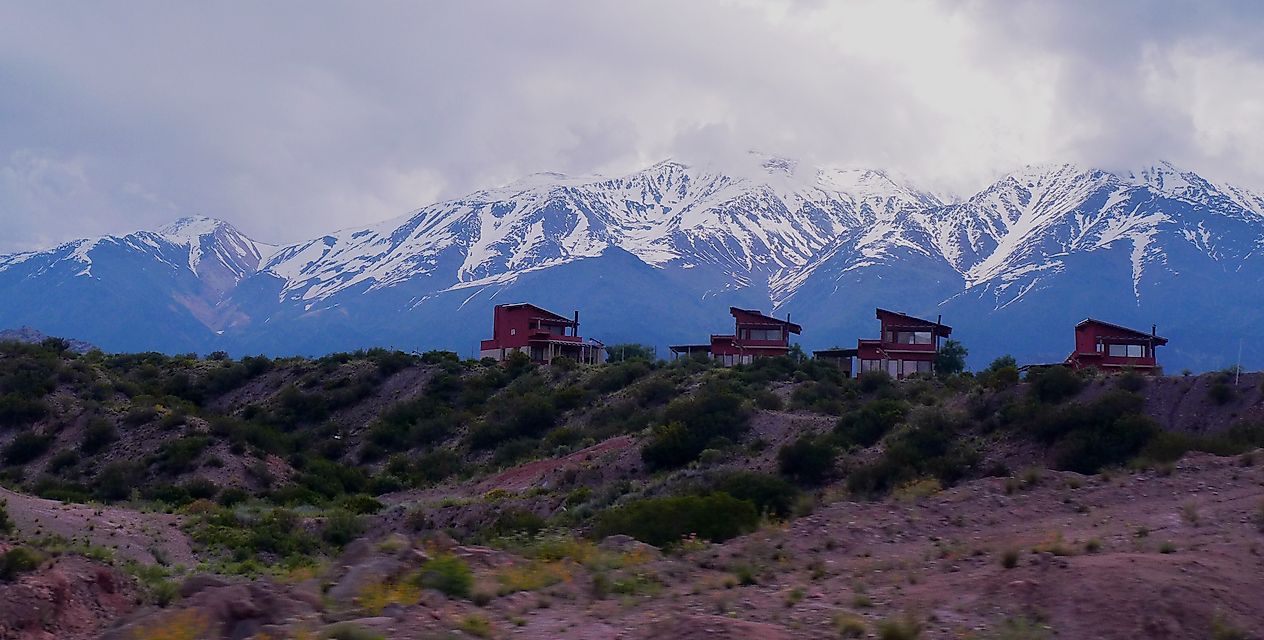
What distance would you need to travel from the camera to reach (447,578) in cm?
1347

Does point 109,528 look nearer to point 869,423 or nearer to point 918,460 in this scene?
point 918,460

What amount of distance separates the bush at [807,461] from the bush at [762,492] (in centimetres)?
364

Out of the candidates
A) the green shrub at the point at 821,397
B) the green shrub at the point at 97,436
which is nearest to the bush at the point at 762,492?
the green shrub at the point at 821,397

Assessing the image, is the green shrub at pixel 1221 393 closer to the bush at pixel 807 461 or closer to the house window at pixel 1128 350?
the bush at pixel 807 461

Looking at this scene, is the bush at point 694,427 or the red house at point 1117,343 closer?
the bush at point 694,427

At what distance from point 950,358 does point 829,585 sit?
64.9m

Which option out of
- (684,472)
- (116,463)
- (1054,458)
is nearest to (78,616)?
(684,472)

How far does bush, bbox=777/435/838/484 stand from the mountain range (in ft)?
278

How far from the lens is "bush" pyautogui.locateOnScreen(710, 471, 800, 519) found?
84.0 ft

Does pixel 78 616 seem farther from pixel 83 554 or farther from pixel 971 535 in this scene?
pixel 971 535

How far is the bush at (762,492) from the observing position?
84.0 ft

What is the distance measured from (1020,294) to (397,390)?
8750cm

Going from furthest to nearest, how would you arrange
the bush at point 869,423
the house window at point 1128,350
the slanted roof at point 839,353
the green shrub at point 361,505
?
1. the slanted roof at point 839,353
2. the house window at point 1128,350
3. the green shrub at point 361,505
4. the bush at point 869,423

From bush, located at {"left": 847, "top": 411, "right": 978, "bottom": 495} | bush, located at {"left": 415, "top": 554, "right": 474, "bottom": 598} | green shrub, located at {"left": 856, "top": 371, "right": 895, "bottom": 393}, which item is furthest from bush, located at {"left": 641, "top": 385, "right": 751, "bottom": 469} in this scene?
bush, located at {"left": 415, "top": 554, "right": 474, "bottom": 598}
